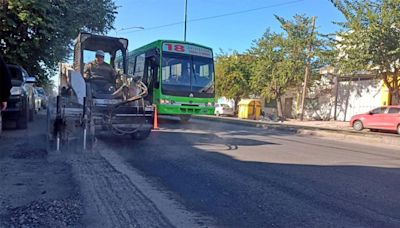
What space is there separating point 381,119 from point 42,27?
59.6 ft

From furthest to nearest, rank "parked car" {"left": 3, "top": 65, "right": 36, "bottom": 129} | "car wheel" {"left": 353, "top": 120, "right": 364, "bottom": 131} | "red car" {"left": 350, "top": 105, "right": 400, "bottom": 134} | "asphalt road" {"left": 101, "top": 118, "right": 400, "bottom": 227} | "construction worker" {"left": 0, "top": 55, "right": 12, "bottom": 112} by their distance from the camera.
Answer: "car wheel" {"left": 353, "top": 120, "right": 364, "bottom": 131}, "red car" {"left": 350, "top": 105, "right": 400, "bottom": 134}, "parked car" {"left": 3, "top": 65, "right": 36, "bottom": 129}, "asphalt road" {"left": 101, "top": 118, "right": 400, "bottom": 227}, "construction worker" {"left": 0, "top": 55, "right": 12, "bottom": 112}

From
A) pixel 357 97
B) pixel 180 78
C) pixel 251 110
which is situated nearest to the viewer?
pixel 180 78

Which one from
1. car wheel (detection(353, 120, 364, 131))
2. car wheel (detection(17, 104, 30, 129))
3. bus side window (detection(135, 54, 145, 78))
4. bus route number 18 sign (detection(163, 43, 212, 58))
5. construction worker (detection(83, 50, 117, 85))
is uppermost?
bus route number 18 sign (detection(163, 43, 212, 58))

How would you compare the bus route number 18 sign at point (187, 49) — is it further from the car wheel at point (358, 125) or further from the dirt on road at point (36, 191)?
the car wheel at point (358, 125)

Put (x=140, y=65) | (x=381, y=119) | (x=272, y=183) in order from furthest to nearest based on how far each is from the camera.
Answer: (x=381, y=119) → (x=140, y=65) → (x=272, y=183)

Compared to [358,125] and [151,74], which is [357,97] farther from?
[151,74]

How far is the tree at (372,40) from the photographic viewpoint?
22641 millimetres

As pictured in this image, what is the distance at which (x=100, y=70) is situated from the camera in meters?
11.3

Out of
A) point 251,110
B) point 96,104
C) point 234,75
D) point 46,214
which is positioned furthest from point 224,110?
point 46,214

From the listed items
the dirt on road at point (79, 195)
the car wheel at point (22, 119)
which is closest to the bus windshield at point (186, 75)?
the car wheel at point (22, 119)

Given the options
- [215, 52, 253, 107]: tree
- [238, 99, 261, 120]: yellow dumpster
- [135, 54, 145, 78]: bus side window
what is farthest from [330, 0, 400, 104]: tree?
[215, 52, 253, 107]: tree

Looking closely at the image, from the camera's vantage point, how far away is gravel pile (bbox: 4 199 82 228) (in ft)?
13.5

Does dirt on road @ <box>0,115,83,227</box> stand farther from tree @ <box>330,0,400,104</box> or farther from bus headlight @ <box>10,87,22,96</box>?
tree @ <box>330,0,400,104</box>

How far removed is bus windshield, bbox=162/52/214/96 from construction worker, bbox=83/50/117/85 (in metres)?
4.71
